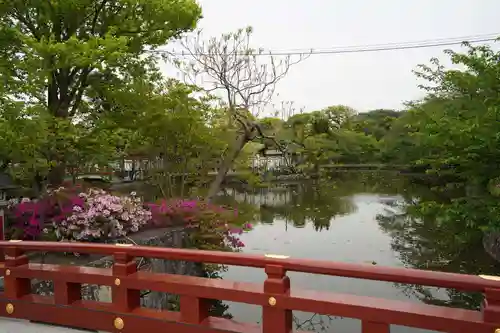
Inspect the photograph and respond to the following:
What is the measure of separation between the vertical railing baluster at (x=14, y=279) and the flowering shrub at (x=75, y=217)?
3.59 m

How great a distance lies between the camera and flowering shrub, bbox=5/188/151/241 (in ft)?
23.5

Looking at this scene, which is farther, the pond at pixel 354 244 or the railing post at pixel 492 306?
the pond at pixel 354 244

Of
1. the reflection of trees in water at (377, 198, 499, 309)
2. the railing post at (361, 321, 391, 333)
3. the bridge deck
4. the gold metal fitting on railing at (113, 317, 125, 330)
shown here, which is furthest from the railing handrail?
the reflection of trees in water at (377, 198, 499, 309)

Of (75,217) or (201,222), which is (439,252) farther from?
(75,217)

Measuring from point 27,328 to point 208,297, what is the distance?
1.60m

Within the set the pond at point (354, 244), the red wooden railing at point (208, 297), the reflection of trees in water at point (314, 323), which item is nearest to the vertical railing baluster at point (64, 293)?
the red wooden railing at point (208, 297)

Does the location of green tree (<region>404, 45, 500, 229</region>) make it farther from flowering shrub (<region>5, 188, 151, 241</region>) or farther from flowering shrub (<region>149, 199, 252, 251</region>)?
flowering shrub (<region>5, 188, 151, 241</region>)

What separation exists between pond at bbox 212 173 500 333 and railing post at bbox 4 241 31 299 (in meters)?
3.12

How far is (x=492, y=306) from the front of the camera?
6.83 ft

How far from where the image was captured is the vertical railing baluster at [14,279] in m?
3.49

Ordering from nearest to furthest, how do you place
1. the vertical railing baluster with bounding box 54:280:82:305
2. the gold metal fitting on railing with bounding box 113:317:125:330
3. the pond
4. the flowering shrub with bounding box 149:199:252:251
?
the gold metal fitting on railing with bounding box 113:317:125:330
the vertical railing baluster with bounding box 54:280:82:305
the pond
the flowering shrub with bounding box 149:199:252:251

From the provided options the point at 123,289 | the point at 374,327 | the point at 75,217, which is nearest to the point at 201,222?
the point at 75,217

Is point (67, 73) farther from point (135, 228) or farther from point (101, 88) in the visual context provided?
point (135, 228)

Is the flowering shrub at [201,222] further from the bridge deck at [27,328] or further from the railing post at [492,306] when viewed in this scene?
the railing post at [492,306]
